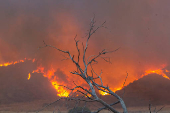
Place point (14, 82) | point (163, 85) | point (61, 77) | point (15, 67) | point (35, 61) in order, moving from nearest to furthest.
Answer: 1. point (163, 85)
2. point (14, 82)
3. point (61, 77)
4. point (15, 67)
5. point (35, 61)

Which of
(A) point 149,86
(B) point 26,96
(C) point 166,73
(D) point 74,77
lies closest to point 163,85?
(A) point 149,86

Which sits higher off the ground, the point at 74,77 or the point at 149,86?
the point at 74,77

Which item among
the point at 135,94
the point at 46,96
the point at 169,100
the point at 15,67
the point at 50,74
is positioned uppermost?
the point at 15,67

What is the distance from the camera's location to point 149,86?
135ft

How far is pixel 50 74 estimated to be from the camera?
6178 centimetres

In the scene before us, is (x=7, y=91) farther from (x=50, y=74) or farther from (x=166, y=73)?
(x=166, y=73)

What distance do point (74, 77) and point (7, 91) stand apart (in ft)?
83.8

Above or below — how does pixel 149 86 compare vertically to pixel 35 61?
below

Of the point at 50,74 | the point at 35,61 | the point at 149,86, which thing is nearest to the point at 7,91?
the point at 50,74

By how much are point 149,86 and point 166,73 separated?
41.3ft

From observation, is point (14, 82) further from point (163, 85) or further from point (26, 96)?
point (163, 85)

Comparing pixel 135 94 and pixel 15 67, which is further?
pixel 15 67

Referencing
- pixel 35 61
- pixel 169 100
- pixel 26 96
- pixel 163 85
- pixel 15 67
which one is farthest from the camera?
pixel 35 61

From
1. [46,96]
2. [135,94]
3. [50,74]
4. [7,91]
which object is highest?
[50,74]
